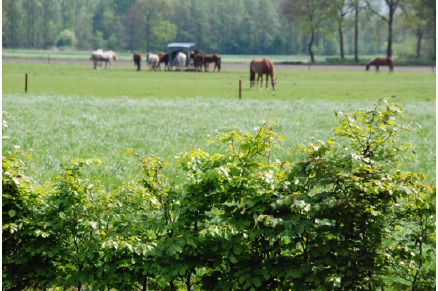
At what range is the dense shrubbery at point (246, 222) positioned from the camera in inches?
211

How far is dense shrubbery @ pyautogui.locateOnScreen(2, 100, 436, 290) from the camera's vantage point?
211 inches

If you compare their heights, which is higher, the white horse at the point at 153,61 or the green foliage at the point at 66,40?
the green foliage at the point at 66,40

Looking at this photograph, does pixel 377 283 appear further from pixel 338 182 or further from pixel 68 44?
pixel 68 44

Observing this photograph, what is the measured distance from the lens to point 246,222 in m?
5.42

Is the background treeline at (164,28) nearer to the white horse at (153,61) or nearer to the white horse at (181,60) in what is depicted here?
the white horse at (181,60)

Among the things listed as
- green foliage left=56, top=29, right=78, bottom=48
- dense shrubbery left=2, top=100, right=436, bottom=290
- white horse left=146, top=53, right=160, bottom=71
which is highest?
green foliage left=56, top=29, right=78, bottom=48

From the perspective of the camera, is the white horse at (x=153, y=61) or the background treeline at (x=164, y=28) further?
the background treeline at (x=164, y=28)

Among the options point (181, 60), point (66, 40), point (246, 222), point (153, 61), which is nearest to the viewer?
point (246, 222)

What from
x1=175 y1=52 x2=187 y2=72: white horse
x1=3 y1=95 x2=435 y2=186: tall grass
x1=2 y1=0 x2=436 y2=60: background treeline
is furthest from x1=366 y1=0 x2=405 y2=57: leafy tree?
x1=3 y1=95 x2=435 y2=186: tall grass

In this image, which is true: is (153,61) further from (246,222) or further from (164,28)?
(164,28)

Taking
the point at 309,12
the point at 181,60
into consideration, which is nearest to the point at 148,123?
the point at 181,60

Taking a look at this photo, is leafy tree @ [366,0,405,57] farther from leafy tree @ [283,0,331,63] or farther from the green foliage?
the green foliage

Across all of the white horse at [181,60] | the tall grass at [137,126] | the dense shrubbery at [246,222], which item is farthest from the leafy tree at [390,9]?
the dense shrubbery at [246,222]

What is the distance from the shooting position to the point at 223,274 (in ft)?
18.8
